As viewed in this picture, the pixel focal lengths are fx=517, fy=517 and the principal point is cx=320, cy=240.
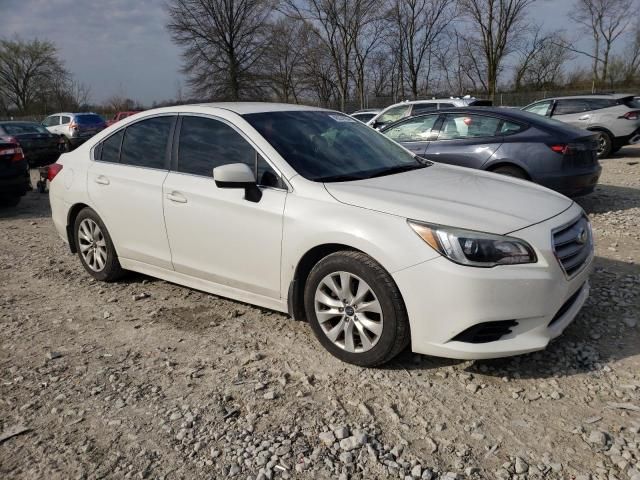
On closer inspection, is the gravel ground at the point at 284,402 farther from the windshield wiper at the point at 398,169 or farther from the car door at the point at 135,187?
the windshield wiper at the point at 398,169

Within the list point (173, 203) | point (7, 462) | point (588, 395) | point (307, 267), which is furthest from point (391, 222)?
point (7, 462)

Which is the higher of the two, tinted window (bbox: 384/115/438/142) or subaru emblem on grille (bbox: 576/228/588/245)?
tinted window (bbox: 384/115/438/142)

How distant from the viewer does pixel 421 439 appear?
102 inches

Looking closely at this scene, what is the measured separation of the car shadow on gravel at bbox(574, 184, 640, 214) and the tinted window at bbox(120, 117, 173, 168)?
575 cm

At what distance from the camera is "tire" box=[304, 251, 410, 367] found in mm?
Answer: 2977

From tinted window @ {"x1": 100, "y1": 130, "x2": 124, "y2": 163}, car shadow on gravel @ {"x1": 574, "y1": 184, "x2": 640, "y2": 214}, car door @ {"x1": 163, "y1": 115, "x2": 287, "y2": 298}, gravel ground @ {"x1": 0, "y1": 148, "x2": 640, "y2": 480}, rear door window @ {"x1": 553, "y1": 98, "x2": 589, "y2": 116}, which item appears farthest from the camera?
rear door window @ {"x1": 553, "y1": 98, "x2": 589, "y2": 116}

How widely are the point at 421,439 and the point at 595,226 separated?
15.8 ft

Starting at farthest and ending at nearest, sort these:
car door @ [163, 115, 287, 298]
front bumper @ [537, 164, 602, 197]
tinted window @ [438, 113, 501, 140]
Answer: tinted window @ [438, 113, 501, 140], front bumper @ [537, 164, 602, 197], car door @ [163, 115, 287, 298]

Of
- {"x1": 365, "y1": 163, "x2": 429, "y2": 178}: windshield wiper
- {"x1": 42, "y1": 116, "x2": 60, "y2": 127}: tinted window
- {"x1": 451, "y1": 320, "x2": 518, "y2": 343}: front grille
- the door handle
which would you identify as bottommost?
{"x1": 451, "y1": 320, "x2": 518, "y2": 343}: front grille

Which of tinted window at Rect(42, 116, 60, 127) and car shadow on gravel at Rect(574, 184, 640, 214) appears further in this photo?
tinted window at Rect(42, 116, 60, 127)

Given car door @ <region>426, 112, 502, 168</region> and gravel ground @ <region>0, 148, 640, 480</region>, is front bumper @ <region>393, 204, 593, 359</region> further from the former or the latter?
car door @ <region>426, 112, 502, 168</region>

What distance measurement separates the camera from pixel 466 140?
7172 millimetres

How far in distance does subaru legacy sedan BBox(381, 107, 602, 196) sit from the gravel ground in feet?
8.59

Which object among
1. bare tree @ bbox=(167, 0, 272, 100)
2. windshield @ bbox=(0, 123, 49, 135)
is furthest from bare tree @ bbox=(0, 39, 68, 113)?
windshield @ bbox=(0, 123, 49, 135)
